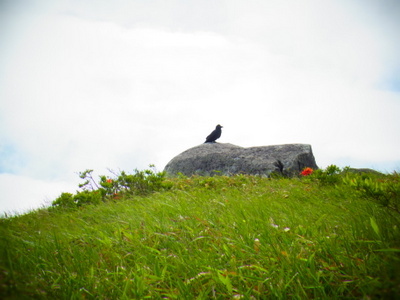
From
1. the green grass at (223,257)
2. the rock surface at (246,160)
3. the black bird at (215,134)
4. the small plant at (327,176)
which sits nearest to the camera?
the green grass at (223,257)

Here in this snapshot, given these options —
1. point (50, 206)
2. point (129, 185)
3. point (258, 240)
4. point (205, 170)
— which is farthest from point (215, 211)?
point (205, 170)

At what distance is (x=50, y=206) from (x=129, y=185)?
6.47 feet

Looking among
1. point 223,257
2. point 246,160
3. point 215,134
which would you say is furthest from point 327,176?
point 215,134

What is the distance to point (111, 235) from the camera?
11.3ft

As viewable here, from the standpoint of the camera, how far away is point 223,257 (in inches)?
98.1

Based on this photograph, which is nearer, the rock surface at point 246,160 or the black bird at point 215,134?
the rock surface at point 246,160

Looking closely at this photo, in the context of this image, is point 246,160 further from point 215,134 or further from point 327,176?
point 327,176

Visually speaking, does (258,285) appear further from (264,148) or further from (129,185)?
(264,148)

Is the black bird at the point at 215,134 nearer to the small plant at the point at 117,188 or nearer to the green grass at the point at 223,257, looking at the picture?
the small plant at the point at 117,188

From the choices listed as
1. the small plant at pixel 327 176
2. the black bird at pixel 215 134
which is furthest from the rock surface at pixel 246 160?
the small plant at pixel 327 176

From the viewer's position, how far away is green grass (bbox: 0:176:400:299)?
6.29ft

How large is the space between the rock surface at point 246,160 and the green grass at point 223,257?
18.6 feet

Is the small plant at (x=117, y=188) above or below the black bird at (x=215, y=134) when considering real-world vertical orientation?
below

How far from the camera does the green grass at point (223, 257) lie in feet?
6.29
